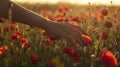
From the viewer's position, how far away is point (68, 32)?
230 cm

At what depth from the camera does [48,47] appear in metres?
3.15

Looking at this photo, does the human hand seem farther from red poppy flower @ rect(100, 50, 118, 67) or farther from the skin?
red poppy flower @ rect(100, 50, 118, 67)

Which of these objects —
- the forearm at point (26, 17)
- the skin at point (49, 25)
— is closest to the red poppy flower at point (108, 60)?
the skin at point (49, 25)

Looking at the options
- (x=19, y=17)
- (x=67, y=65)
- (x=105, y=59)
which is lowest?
(x=67, y=65)

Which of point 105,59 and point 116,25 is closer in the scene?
point 105,59

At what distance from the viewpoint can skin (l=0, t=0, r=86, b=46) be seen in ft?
7.35

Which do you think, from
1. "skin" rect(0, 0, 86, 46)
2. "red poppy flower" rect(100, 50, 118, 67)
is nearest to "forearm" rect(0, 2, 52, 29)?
"skin" rect(0, 0, 86, 46)

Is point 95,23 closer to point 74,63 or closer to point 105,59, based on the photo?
point 74,63

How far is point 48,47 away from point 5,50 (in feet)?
1.68

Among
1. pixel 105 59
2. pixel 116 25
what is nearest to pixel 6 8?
pixel 105 59

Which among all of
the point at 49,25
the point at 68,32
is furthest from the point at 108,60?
the point at 49,25

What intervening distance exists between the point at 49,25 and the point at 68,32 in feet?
0.55

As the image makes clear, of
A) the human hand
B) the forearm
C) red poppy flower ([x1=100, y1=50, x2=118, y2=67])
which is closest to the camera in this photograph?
red poppy flower ([x1=100, y1=50, x2=118, y2=67])

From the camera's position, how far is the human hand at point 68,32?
2211 millimetres
